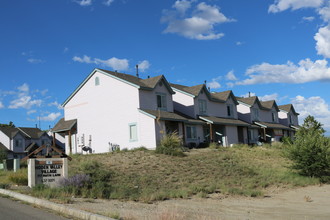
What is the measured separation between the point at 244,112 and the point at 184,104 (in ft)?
40.9

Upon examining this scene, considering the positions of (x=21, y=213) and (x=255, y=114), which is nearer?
(x=21, y=213)

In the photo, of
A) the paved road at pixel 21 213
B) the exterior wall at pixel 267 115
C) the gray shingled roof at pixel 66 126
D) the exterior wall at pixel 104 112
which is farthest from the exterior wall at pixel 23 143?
the paved road at pixel 21 213

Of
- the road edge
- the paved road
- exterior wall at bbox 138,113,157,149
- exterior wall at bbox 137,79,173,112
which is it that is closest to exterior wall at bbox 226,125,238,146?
exterior wall at bbox 137,79,173,112

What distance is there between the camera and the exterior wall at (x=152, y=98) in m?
32.0

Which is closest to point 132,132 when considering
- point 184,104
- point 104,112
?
point 104,112

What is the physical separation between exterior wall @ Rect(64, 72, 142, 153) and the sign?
15.7 m

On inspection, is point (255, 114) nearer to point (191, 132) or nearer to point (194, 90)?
point (194, 90)

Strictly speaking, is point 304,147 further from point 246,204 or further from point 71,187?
point 71,187

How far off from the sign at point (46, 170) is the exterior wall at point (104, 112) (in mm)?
15654

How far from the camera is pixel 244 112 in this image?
4728 cm

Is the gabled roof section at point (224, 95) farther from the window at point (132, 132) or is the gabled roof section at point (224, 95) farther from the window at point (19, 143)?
the window at point (19, 143)

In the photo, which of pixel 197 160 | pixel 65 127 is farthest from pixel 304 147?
pixel 65 127

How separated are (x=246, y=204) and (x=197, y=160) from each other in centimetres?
1022

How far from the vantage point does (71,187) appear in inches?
575
